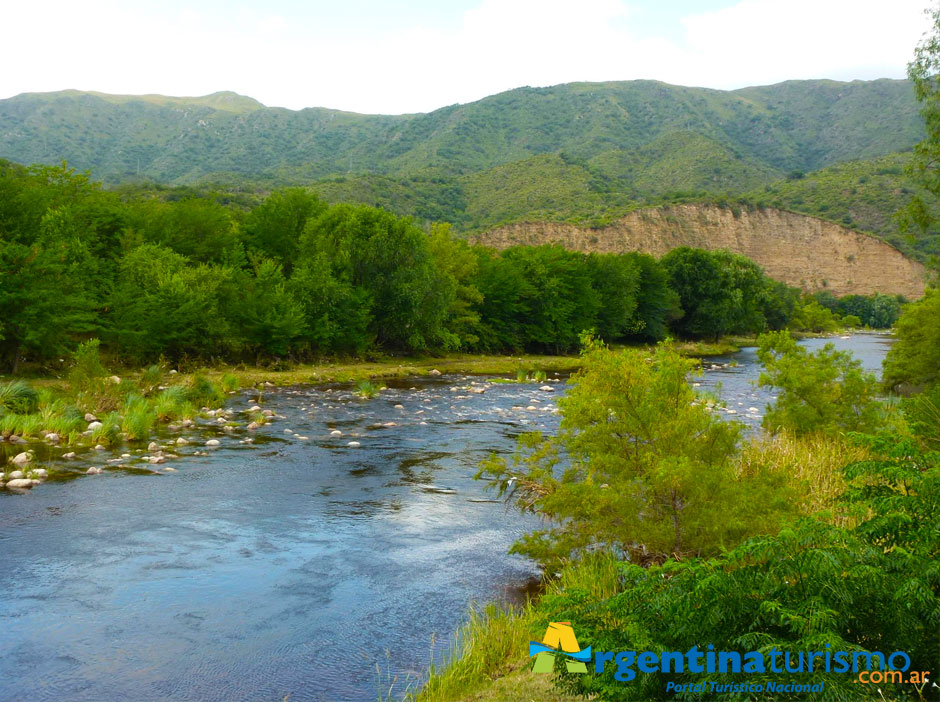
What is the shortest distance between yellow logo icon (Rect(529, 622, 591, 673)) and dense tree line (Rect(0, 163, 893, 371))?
27924mm

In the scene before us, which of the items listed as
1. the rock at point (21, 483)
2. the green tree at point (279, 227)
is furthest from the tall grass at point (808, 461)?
the green tree at point (279, 227)

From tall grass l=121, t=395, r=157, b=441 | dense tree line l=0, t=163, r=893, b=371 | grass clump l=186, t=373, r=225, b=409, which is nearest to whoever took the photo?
tall grass l=121, t=395, r=157, b=441

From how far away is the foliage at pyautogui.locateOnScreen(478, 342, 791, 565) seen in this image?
9758 millimetres

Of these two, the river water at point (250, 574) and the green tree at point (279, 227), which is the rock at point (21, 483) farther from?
the green tree at point (279, 227)

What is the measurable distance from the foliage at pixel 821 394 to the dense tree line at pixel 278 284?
2676cm

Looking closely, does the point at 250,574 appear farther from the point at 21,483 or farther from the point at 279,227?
the point at 279,227

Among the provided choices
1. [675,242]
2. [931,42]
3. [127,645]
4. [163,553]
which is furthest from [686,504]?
[675,242]

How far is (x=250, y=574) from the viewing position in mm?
11492

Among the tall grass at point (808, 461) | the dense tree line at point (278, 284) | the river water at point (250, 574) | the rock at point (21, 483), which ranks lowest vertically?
the river water at point (250, 574)

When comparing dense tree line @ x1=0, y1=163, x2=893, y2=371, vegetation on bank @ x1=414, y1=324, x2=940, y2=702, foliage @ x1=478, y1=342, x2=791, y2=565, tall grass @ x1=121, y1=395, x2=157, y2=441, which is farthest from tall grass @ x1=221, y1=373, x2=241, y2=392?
foliage @ x1=478, y1=342, x2=791, y2=565

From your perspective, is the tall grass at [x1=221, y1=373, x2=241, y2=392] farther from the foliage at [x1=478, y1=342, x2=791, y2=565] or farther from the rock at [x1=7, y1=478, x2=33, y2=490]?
the foliage at [x1=478, y1=342, x2=791, y2=565]

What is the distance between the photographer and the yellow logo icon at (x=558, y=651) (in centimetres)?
558

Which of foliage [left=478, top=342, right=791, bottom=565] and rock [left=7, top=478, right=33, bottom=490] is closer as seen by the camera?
foliage [left=478, top=342, right=791, bottom=565]

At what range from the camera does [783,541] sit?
5488mm
